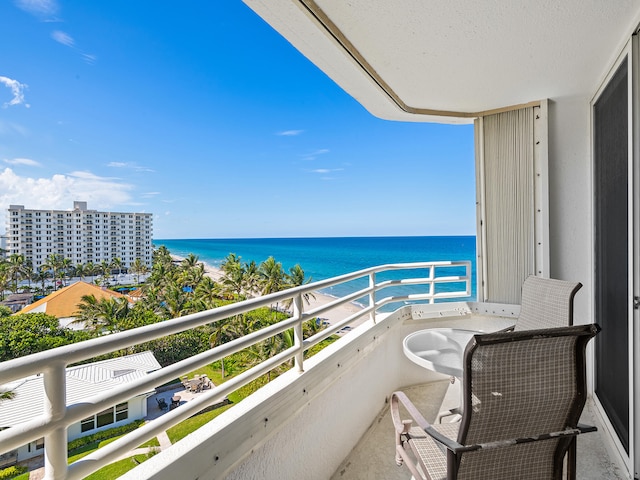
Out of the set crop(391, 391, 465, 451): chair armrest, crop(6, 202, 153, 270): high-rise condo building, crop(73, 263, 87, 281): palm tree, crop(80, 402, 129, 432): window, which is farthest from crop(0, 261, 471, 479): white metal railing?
crop(73, 263, 87, 281): palm tree

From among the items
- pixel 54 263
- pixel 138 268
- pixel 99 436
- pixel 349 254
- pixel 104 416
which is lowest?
pixel 349 254

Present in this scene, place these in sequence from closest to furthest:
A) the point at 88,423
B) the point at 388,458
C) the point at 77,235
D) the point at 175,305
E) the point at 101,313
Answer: the point at 88,423 < the point at 388,458 < the point at 77,235 < the point at 101,313 < the point at 175,305

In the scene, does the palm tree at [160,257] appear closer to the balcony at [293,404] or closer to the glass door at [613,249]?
the balcony at [293,404]

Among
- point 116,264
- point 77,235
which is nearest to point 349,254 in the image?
point 116,264

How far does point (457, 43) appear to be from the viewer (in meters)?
1.86

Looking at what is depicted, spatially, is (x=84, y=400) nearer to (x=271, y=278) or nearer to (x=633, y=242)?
(x=633, y=242)

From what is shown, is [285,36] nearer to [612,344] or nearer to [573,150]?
[573,150]

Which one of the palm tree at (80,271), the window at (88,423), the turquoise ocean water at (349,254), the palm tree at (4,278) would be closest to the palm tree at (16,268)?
the palm tree at (4,278)

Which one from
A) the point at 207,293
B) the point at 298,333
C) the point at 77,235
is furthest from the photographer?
the point at 207,293

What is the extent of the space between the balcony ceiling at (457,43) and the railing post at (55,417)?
1574 mm

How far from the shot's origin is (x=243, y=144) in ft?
123

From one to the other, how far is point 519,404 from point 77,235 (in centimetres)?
1717

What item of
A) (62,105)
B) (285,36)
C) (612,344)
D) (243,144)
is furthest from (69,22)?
(612,344)

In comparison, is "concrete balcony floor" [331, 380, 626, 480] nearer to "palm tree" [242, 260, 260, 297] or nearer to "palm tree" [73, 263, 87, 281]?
"palm tree" [73, 263, 87, 281]
